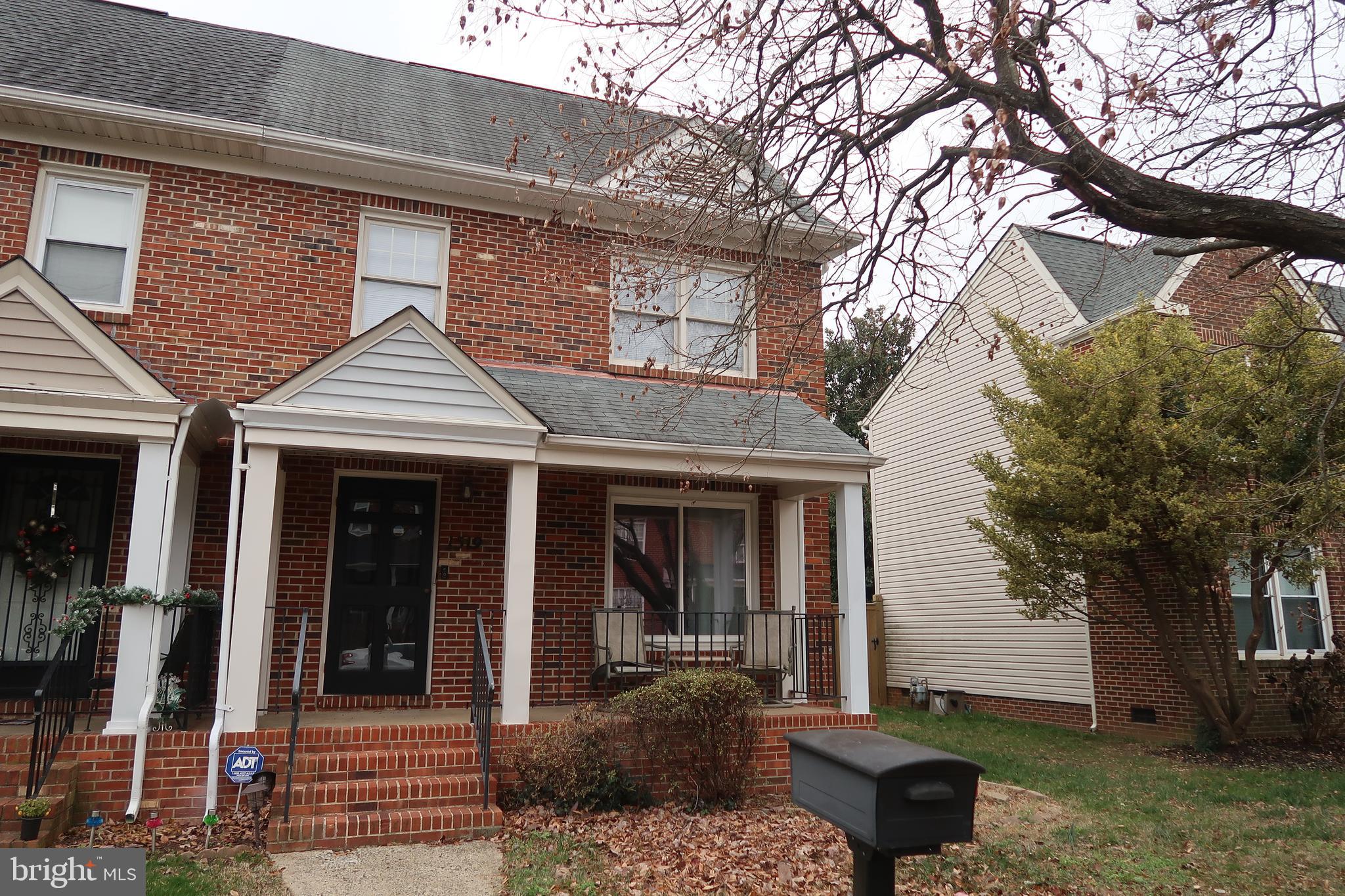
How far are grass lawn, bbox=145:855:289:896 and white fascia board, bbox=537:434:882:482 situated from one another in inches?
155

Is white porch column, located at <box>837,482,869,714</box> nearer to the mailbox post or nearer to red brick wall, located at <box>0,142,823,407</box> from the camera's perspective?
red brick wall, located at <box>0,142,823,407</box>

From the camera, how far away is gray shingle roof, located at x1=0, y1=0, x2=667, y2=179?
30.2 feet

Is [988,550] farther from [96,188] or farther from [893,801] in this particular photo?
[96,188]

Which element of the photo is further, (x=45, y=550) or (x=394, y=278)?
(x=394, y=278)

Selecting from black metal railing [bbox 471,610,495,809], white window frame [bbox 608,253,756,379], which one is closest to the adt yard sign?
black metal railing [bbox 471,610,495,809]

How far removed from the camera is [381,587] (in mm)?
9148

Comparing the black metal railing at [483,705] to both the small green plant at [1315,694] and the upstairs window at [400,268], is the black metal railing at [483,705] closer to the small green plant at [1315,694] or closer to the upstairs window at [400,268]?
the upstairs window at [400,268]

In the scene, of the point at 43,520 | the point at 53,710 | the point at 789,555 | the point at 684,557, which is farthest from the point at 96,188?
the point at 789,555

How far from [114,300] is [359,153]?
279 centimetres

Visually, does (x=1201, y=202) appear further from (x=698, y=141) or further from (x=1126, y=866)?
(x=1126, y=866)

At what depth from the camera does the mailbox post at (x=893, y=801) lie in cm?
364

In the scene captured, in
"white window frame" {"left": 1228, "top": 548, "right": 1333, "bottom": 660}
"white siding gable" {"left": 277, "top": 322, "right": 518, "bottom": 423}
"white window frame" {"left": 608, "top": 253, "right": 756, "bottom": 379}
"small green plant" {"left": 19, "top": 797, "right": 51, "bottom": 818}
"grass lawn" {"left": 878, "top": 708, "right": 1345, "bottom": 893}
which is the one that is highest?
"white window frame" {"left": 608, "top": 253, "right": 756, "bottom": 379}

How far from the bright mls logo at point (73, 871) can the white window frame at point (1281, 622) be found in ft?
43.2

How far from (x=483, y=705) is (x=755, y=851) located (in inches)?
109
